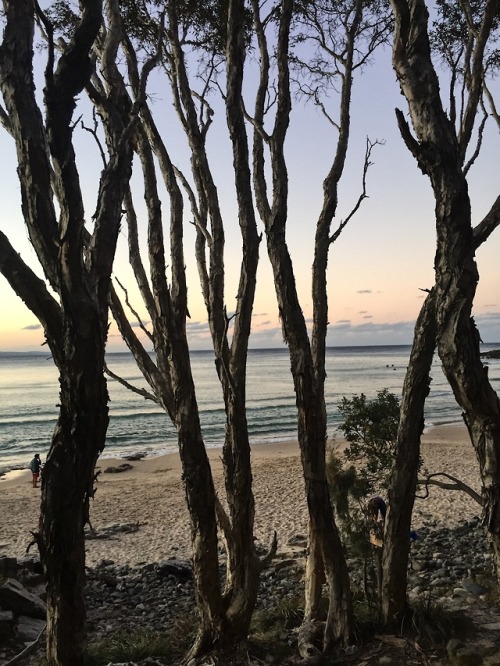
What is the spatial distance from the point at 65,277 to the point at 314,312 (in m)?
3.74

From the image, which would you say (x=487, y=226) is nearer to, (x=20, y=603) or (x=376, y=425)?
(x=376, y=425)

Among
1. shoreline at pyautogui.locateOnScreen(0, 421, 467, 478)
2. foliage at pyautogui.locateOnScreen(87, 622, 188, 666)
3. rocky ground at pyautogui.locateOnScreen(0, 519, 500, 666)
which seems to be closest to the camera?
rocky ground at pyautogui.locateOnScreen(0, 519, 500, 666)

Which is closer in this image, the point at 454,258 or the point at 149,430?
the point at 454,258

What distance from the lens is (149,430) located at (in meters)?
33.0

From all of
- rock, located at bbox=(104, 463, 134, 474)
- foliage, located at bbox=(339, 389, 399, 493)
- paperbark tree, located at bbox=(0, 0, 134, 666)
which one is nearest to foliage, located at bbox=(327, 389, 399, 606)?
foliage, located at bbox=(339, 389, 399, 493)

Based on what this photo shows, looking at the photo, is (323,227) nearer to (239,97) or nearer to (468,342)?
(239,97)

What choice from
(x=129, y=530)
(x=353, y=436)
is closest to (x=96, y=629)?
(x=353, y=436)

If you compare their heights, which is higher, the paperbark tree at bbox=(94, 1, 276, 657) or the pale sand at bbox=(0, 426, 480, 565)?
the paperbark tree at bbox=(94, 1, 276, 657)

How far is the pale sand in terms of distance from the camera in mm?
12359

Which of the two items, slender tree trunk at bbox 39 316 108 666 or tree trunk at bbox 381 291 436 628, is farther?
tree trunk at bbox 381 291 436 628

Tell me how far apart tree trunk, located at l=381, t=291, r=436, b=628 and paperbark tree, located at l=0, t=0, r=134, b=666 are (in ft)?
8.23

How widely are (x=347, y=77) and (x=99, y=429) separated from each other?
18.2 feet

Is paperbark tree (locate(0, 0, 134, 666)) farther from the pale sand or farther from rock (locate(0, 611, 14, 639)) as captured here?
the pale sand

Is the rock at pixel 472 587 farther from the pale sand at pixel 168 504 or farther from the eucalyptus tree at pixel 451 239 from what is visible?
the pale sand at pixel 168 504
